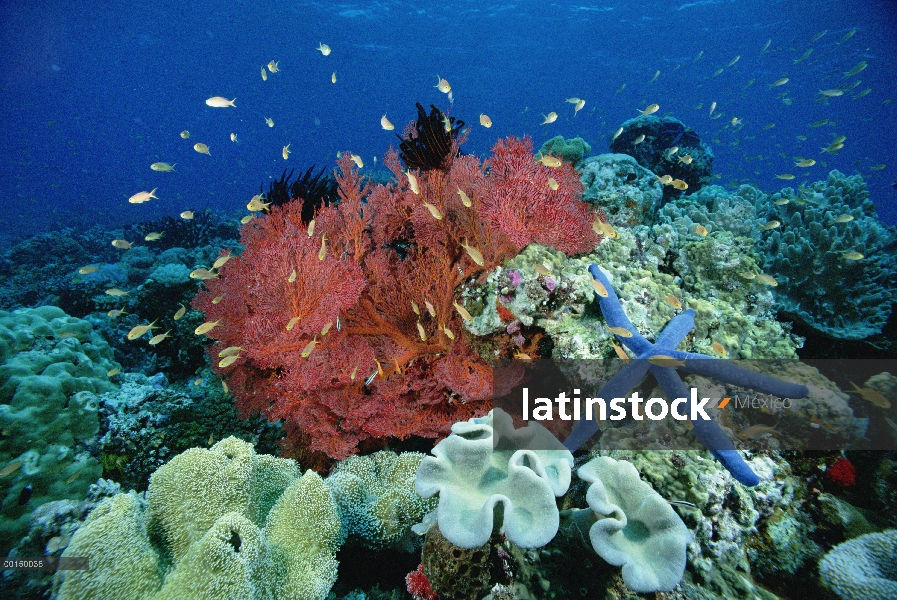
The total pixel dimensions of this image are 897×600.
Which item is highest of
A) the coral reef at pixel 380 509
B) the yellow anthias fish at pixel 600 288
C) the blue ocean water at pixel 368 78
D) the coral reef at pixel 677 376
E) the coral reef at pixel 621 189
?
the blue ocean water at pixel 368 78

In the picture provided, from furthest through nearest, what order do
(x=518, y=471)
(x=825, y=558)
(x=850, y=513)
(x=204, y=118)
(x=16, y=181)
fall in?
(x=204, y=118) < (x=16, y=181) < (x=850, y=513) < (x=825, y=558) < (x=518, y=471)

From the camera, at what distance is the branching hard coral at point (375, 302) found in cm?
367

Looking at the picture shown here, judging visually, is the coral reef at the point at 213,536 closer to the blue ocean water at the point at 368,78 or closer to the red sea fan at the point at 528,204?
the red sea fan at the point at 528,204

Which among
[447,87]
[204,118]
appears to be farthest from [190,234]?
[204,118]

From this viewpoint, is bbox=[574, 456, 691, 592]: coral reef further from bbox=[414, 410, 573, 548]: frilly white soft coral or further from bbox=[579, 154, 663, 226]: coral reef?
bbox=[579, 154, 663, 226]: coral reef

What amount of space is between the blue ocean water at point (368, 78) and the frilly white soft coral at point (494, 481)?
25.5 meters

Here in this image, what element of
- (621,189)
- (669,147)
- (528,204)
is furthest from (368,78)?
(528,204)

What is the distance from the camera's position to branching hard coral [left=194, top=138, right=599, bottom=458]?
12.0 feet

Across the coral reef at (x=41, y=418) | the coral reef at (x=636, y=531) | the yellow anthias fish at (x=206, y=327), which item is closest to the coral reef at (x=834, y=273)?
the coral reef at (x=636, y=531)

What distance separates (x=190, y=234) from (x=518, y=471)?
646 inches

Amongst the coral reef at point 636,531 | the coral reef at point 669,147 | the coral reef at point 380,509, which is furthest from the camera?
the coral reef at point 669,147

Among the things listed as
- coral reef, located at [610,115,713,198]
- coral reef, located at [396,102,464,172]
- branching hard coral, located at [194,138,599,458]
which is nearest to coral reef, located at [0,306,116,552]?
branching hard coral, located at [194,138,599,458]

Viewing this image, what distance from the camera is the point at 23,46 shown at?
53719 mm

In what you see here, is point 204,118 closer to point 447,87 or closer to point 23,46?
point 23,46
